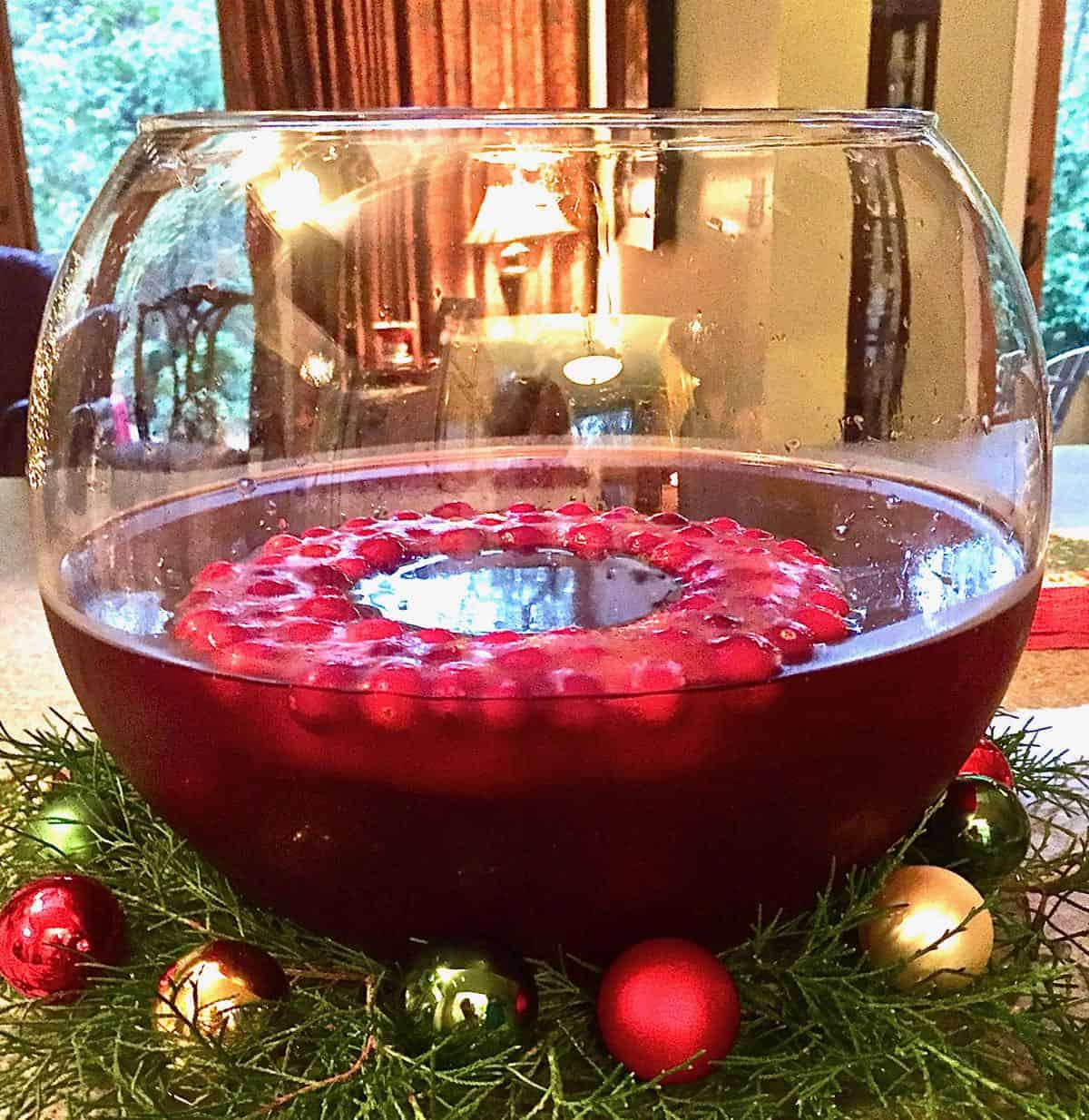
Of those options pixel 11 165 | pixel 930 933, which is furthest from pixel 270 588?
pixel 11 165

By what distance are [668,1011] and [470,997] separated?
7 cm

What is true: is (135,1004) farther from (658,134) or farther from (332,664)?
(658,134)

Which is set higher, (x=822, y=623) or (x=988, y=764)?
(x=822, y=623)

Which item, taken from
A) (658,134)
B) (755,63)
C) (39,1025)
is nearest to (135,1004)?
(39,1025)

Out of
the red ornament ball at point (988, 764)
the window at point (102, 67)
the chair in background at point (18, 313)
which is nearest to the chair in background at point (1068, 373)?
the window at point (102, 67)

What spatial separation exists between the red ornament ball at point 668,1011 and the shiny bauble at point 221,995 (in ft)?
0.44

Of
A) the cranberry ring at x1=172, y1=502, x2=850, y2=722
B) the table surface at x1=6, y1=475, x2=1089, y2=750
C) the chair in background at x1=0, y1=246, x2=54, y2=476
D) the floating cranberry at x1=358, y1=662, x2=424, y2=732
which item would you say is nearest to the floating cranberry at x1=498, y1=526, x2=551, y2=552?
the cranberry ring at x1=172, y1=502, x2=850, y2=722

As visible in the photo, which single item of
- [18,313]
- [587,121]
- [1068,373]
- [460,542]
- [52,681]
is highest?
[587,121]

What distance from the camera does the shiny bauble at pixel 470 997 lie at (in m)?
0.49

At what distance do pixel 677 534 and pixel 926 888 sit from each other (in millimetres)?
213

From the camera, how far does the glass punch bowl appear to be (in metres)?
0.49

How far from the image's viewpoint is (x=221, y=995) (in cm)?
53

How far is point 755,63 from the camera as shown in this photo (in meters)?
2.06

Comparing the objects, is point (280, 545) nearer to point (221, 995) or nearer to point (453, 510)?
point (453, 510)
